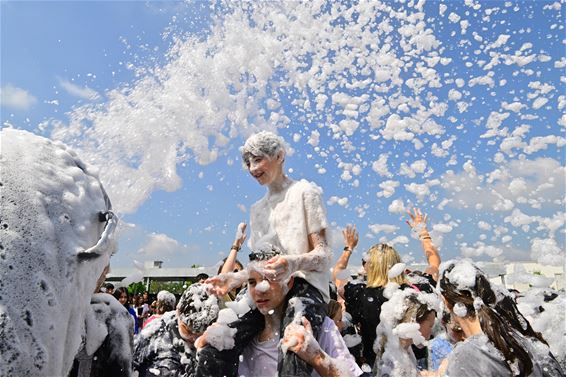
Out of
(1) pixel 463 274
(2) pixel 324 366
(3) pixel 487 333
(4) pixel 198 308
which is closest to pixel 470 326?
(3) pixel 487 333

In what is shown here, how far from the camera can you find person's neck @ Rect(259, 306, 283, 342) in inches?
111

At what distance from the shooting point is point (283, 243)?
3062mm

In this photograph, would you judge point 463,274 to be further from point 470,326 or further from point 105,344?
point 105,344

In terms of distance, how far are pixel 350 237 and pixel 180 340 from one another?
84.0 inches

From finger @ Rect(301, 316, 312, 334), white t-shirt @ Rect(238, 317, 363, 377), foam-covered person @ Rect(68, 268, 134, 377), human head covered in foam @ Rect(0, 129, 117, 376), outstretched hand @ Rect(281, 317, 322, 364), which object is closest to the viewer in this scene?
human head covered in foam @ Rect(0, 129, 117, 376)

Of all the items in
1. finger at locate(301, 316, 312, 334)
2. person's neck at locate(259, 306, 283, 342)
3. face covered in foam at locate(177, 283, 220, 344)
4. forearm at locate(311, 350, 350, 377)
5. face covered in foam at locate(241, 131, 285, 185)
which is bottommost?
forearm at locate(311, 350, 350, 377)

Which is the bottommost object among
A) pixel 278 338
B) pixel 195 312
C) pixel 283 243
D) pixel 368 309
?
pixel 278 338

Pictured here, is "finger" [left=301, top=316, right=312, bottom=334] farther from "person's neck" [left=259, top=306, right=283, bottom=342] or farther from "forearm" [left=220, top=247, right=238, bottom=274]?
"forearm" [left=220, top=247, right=238, bottom=274]

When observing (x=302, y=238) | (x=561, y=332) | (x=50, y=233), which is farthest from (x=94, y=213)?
(x=561, y=332)

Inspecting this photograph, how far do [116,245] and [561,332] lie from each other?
317cm

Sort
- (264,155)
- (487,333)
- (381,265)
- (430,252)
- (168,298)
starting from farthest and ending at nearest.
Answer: (168,298) → (430,252) → (381,265) → (264,155) → (487,333)

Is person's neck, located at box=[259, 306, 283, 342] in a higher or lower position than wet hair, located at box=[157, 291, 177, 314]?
lower

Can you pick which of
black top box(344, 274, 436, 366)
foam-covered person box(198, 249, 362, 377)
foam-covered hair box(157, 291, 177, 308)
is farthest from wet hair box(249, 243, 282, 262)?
foam-covered hair box(157, 291, 177, 308)

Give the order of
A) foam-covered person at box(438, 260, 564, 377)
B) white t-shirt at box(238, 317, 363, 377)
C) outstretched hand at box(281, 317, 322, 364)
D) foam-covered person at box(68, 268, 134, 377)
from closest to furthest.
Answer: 1. foam-covered person at box(68, 268, 134, 377)
2. foam-covered person at box(438, 260, 564, 377)
3. outstretched hand at box(281, 317, 322, 364)
4. white t-shirt at box(238, 317, 363, 377)
